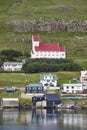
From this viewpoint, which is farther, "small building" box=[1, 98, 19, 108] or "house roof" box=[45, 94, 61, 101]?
"house roof" box=[45, 94, 61, 101]

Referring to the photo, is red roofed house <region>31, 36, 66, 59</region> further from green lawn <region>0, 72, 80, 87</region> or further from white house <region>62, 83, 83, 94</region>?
white house <region>62, 83, 83, 94</region>

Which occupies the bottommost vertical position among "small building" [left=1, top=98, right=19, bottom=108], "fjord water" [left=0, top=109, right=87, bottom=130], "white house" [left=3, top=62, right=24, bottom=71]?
"white house" [left=3, top=62, right=24, bottom=71]

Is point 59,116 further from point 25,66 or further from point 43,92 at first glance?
point 25,66

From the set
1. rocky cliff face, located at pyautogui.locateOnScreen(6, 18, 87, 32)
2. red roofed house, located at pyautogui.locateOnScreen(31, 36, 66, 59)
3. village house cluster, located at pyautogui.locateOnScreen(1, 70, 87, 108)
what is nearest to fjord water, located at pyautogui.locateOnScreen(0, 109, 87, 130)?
village house cluster, located at pyautogui.locateOnScreen(1, 70, 87, 108)

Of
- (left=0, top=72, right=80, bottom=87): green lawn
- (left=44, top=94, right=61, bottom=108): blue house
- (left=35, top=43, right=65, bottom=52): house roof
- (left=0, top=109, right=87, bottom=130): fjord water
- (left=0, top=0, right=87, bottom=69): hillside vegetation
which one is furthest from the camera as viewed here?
(left=0, top=0, right=87, bottom=69): hillside vegetation

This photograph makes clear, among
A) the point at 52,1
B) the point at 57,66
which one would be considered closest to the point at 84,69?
the point at 57,66

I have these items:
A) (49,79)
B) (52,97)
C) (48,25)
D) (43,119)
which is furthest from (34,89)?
(48,25)

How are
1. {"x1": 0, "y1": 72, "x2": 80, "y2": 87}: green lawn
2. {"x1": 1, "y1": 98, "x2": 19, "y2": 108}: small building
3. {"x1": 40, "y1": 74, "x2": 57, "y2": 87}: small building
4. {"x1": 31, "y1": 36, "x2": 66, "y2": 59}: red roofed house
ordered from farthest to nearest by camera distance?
{"x1": 31, "y1": 36, "x2": 66, "y2": 59}: red roofed house < {"x1": 40, "y1": 74, "x2": 57, "y2": 87}: small building < {"x1": 0, "y1": 72, "x2": 80, "y2": 87}: green lawn < {"x1": 1, "y1": 98, "x2": 19, "y2": 108}: small building
